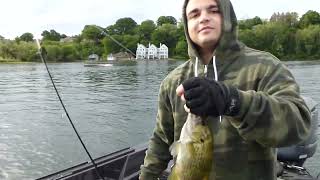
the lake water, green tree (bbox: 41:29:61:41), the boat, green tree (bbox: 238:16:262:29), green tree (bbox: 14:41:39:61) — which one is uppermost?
green tree (bbox: 238:16:262:29)

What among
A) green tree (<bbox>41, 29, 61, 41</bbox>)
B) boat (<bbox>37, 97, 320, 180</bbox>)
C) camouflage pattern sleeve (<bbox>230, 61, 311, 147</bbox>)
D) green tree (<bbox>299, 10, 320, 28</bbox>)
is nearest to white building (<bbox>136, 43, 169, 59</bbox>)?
green tree (<bbox>299, 10, 320, 28</bbox>)

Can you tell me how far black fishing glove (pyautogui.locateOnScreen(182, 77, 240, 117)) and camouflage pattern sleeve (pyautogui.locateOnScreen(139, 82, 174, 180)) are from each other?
1.08 m

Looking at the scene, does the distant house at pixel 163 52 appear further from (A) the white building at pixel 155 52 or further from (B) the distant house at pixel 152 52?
(B) the distant house at pixel 152 52

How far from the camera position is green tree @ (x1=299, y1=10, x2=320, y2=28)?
368ft

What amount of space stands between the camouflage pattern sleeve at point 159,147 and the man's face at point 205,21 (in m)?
0.62

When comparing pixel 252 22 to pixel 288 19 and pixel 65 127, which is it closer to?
pixel 288 19

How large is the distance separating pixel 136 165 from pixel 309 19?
387 ft

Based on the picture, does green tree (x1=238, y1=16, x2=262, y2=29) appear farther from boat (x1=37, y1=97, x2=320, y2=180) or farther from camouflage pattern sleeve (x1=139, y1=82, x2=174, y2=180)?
camouflage pattern sleeve (x1=139, y1=82, x2=174, y2=180)

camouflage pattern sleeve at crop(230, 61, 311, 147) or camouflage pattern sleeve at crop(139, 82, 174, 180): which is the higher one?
camouflage pattern sleeve at crop(230, 61, 311, 147)

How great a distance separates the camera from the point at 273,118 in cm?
197

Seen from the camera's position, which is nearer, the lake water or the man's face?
the man's face

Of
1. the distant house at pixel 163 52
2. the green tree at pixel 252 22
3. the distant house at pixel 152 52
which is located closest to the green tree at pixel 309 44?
the green tree at pixel 252 22

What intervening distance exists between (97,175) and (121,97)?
891 inches

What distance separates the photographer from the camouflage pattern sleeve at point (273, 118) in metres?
1.93
